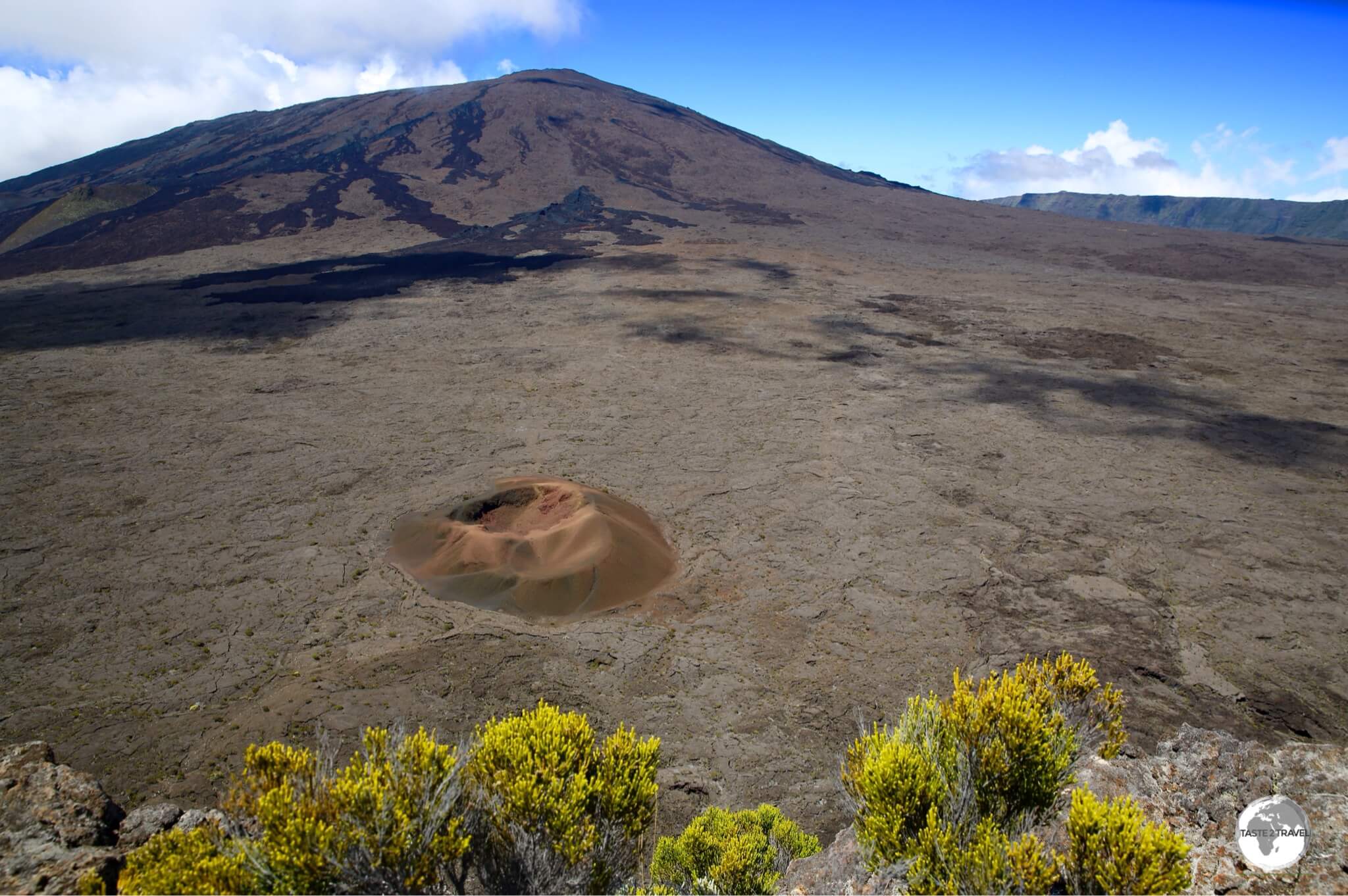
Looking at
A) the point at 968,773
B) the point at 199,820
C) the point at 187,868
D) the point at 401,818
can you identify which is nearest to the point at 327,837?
the point at 401,818

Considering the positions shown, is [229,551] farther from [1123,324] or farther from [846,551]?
[1123,324]

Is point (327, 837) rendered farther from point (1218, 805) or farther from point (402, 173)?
point (402, 173)

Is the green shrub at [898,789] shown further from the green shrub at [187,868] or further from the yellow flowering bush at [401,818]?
the green shrub at [187,868]

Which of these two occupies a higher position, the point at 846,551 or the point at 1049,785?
the point at 1049,785

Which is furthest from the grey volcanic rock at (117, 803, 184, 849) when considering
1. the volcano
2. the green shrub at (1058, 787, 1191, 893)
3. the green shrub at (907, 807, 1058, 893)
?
the green shrub at (1058, 787, 1191, 893)

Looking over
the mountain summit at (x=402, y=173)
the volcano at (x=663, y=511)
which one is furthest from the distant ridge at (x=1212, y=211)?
the volcano at (x=663, y=511)

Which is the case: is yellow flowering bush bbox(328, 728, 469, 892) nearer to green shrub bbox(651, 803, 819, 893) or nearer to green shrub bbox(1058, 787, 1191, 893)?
green shrub bbox(651, 803, 819, 893)

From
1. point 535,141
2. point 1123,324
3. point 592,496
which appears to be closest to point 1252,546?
point 592,496
